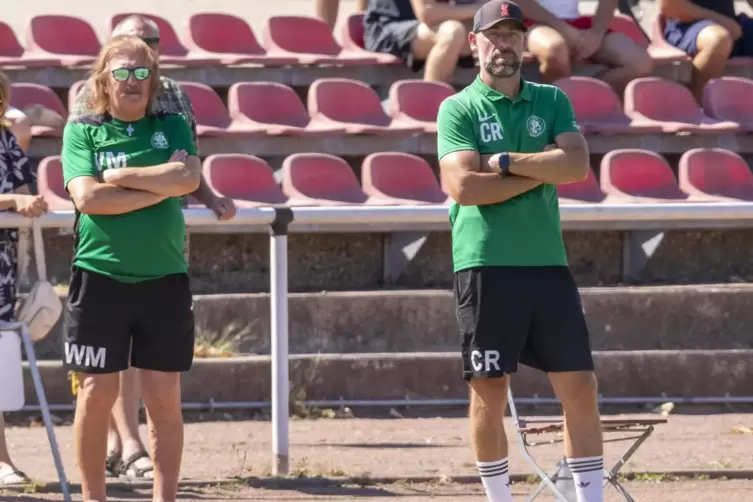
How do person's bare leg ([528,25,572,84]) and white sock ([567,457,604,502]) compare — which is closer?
white sock ([567,457,604,502])

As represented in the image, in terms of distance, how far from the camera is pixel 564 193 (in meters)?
8.96

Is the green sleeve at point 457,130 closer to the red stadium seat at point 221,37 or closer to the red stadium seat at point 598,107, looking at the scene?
the red stadium seat at point 598,107

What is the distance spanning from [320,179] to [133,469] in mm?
3309

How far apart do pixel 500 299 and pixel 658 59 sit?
623 centimetres

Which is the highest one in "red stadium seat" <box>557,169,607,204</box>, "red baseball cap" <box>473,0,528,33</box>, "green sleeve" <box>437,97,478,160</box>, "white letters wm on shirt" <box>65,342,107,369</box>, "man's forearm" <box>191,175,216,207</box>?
"red baseball cap" <box>473,0,528,33</box>

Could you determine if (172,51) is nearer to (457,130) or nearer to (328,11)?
(328,11)

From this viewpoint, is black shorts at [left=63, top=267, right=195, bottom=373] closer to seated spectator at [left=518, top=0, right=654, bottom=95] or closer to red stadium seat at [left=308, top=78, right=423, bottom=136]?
red stadium seat at [left=308, top=78, right=423, bottom=136]

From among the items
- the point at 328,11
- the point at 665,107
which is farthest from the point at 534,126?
the point at 328,11

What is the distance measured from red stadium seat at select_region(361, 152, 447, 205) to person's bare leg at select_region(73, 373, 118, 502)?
4.03m

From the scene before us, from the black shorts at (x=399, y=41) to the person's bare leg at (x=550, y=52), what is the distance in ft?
1.48

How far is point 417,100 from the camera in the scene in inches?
374

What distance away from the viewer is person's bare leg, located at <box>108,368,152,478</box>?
5867 mm

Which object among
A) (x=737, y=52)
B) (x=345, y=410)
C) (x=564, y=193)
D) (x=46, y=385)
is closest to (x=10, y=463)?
(x=46, y=385)

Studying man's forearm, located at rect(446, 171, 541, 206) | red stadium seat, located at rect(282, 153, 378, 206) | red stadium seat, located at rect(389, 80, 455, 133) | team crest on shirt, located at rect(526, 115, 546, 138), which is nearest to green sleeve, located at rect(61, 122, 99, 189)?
man's forearm, located at rect(446, 171, 541, 206)
